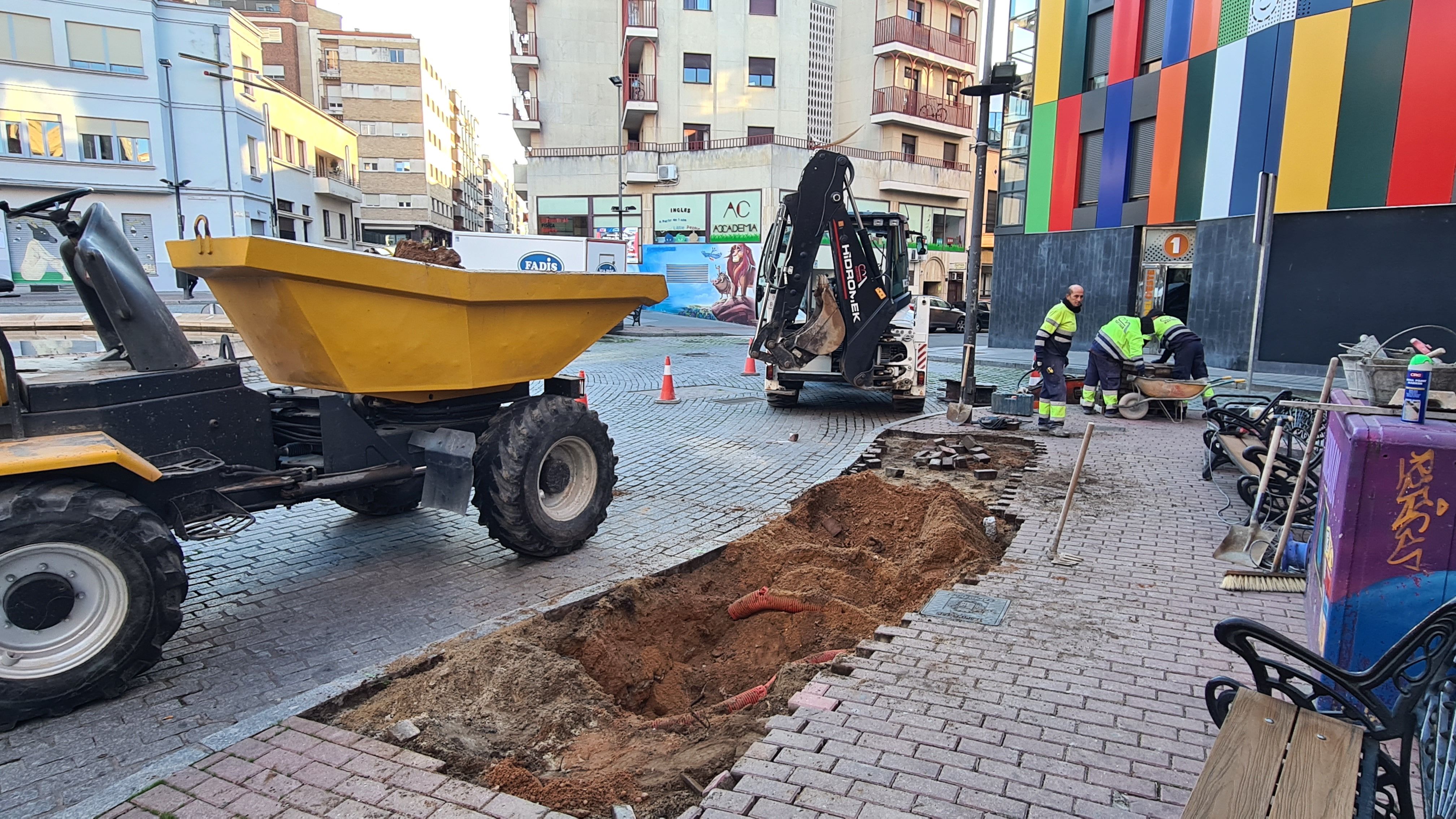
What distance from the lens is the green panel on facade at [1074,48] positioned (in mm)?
19266

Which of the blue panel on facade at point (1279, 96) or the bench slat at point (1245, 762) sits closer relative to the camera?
the bench slat at point (1245, 762)

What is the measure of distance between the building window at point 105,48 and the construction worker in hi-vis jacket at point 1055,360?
142 ft

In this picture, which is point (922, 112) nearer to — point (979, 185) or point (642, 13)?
point (642, 13)

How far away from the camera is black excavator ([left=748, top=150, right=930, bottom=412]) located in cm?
1041

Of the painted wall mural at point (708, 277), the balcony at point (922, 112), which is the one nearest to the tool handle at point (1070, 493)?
the painted wall mural at point (708, 277)

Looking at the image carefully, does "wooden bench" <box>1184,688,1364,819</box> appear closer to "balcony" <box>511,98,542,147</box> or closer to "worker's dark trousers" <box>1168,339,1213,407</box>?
"worker's dark trousers" <box>1168,339,1213,407</box>

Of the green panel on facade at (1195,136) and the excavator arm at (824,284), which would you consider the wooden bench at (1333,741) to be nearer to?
the excavator arm at (824,284)

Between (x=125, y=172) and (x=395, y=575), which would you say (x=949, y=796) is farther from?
(x=125, y=172)

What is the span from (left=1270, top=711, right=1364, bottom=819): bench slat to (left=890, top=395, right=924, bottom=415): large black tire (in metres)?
9.04

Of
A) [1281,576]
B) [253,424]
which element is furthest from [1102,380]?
[253,424]

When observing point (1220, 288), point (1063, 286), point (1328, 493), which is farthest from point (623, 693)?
point (1063, 286)

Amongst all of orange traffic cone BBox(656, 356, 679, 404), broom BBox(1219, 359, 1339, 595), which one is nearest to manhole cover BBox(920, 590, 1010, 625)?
broom BBox(1219, 359, 1339, 595)

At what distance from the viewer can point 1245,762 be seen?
89.5 inches

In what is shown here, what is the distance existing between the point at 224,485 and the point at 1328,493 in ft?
17.6
